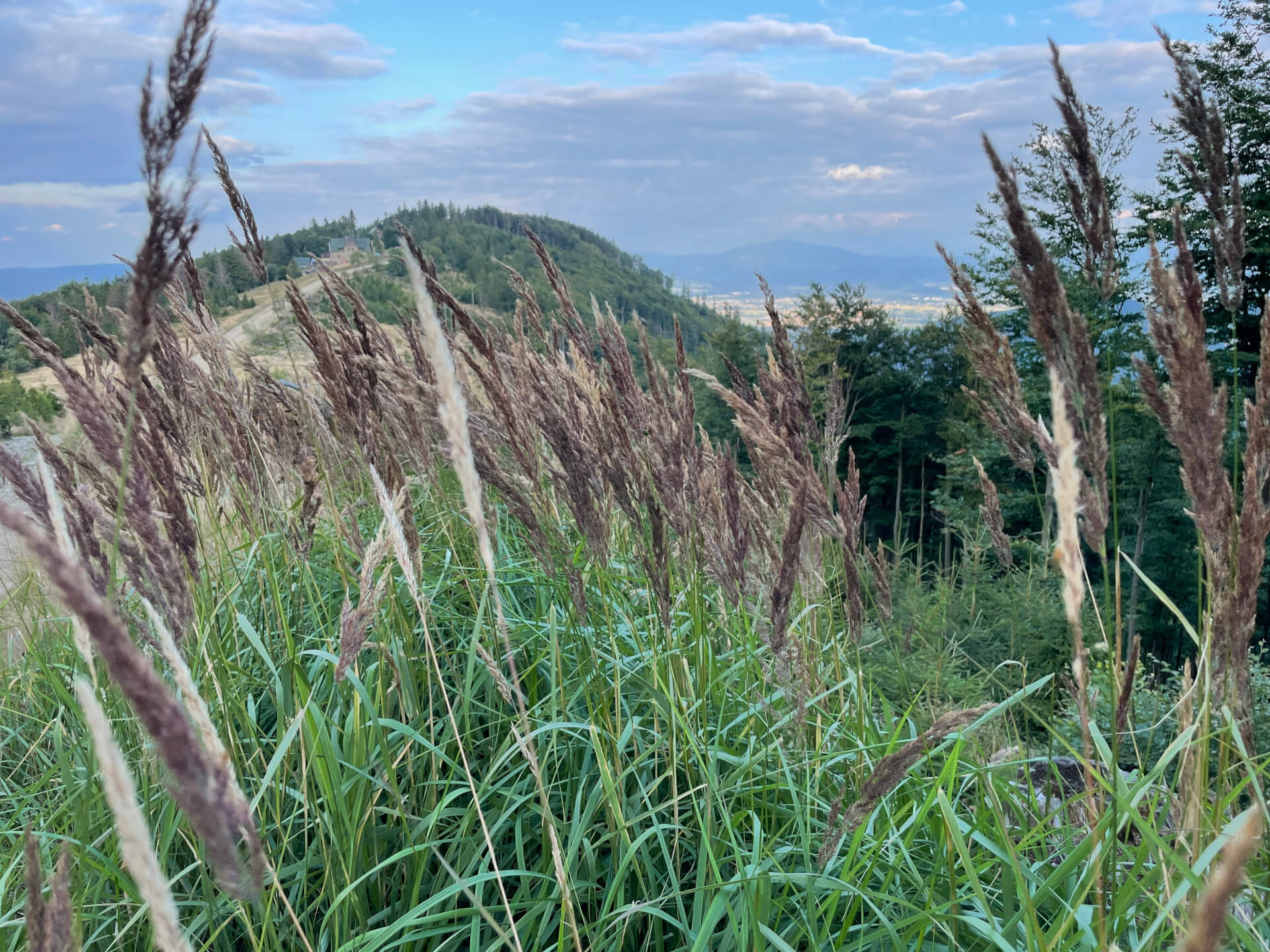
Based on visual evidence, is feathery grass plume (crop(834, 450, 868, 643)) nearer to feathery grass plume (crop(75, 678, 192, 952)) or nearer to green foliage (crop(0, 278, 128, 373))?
feathery grass plume (crop(75, 678, 192, 952))

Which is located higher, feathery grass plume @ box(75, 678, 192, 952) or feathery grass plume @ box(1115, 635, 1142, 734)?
feathery grass plume @ box(75, 678, 192, 952)

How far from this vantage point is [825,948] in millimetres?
1568

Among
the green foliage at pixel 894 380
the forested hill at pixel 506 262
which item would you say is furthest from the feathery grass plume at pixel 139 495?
the green foliage at pixel 894 380

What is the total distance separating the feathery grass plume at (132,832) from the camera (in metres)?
0.51

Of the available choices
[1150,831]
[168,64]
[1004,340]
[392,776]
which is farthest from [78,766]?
[1004,340]

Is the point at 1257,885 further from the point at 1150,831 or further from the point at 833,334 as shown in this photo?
the point at 833,334

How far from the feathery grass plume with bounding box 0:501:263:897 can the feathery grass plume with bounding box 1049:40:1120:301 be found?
5.94ft

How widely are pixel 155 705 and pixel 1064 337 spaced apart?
4.04 feet

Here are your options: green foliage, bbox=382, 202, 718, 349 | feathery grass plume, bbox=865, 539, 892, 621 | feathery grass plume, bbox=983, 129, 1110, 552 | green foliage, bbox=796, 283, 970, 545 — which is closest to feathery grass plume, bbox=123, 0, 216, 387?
feathery grass plume, bbox=983, 129, 1110, 552

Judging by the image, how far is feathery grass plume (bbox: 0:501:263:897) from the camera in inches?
20.1

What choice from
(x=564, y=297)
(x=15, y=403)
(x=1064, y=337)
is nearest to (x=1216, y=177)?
(x=1064, y=337)

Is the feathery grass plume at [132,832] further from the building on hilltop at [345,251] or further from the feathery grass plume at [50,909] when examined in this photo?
the building on hilltop at [345,251]

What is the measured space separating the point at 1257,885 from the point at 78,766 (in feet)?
9.76

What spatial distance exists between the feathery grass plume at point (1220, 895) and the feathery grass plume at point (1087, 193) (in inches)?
56.9
